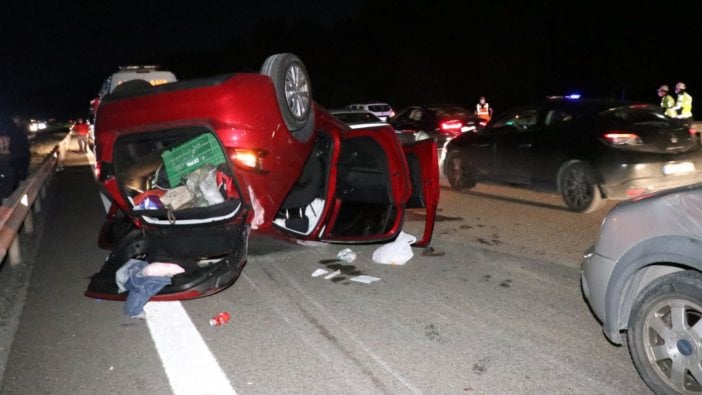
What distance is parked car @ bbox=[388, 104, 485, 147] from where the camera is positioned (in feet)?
53.4

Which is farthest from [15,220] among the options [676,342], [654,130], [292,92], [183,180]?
[654,130]

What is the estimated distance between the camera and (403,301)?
5.30 meters

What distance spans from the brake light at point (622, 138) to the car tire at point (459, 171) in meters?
2.96

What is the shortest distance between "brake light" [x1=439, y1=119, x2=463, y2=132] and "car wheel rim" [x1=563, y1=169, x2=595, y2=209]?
7776 mm

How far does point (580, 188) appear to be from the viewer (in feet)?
28.3

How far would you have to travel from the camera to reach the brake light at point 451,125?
16.5 metres

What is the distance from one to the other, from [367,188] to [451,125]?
33.0 feet

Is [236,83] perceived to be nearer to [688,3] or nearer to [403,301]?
[403,301]

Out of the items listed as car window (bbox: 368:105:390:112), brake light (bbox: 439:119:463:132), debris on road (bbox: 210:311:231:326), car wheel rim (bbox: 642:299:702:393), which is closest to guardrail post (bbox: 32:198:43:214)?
debris on road (bbox: 210:311:231:326)

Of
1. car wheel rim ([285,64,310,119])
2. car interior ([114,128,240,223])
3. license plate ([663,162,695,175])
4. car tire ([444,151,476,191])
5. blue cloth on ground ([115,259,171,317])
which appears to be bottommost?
car tire ([444,151,476,191])

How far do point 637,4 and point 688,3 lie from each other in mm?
2870

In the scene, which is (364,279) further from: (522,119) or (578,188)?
(522,119)

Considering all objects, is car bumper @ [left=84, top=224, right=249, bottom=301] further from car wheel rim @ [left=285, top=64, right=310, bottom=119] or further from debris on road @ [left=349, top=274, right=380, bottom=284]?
debris on road @ [left=349, top=274, right=380, bottom=284]

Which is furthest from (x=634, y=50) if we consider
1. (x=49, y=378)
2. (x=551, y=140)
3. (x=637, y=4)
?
(x=49, y=378)
